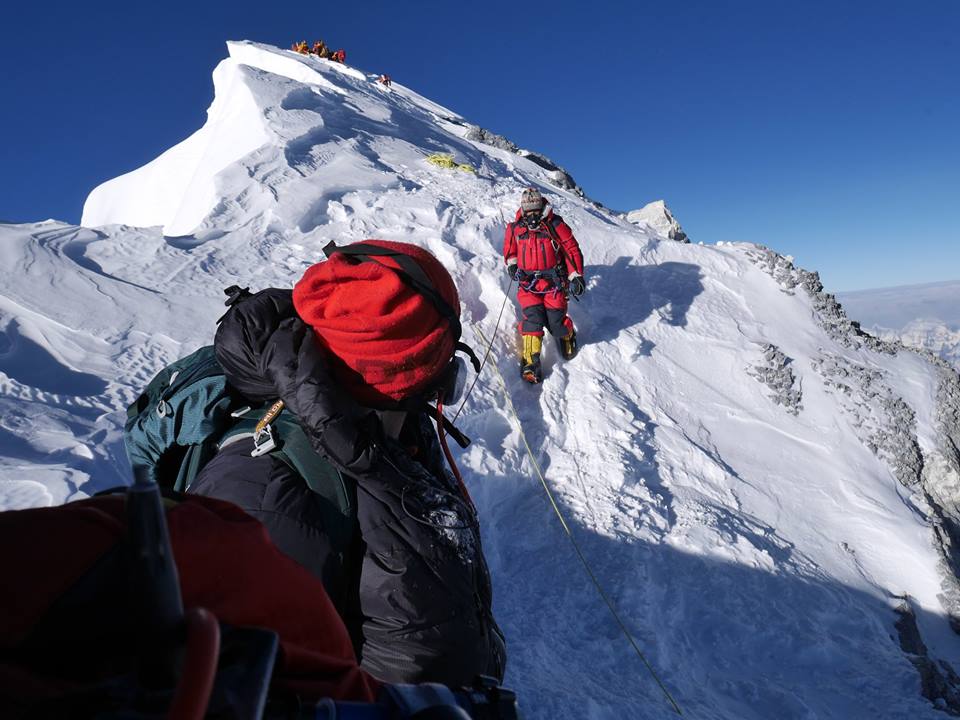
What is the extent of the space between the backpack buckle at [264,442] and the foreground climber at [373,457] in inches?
0.8

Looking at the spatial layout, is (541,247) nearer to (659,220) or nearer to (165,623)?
(165,623)

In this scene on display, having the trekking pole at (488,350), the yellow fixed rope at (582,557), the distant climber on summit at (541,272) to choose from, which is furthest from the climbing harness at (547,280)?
the yellow fixed rope at (582,557)

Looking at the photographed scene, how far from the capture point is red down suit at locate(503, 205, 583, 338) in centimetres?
661

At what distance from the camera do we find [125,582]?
0.66m

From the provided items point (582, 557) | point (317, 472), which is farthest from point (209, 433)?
point (582, 557)

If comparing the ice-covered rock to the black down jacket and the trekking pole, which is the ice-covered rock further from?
the black down jacket

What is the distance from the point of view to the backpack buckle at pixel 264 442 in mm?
1541

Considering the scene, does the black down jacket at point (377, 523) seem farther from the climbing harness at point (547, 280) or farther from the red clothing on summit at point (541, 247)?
the red clothing on summit at point (541, 247)

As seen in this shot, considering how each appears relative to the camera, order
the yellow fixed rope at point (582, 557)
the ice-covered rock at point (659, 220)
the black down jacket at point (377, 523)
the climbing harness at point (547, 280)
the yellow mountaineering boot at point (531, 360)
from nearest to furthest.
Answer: the black down jacket at point (377, 523)
the yellow fixed rope at point (582, 557)
the yellow mountaineering boot at point (531, 360)
the climbing harness at point (547, 280)
the ice-covered rock at point (659, 220)

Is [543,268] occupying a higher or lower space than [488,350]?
higher

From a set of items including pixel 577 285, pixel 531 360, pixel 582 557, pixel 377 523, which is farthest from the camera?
pixel 577 285

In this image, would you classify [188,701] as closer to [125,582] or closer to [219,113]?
[125,582]

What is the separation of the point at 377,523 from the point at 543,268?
18.1ft

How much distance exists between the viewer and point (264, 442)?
5.12 ft
